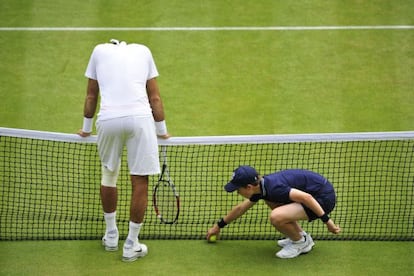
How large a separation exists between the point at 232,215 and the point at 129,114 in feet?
4.06

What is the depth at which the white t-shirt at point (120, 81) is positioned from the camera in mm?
7191

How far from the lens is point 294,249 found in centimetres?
750

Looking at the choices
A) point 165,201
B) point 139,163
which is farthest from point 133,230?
point 139,163

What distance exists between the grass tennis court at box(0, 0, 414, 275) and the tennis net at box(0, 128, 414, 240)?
72cm

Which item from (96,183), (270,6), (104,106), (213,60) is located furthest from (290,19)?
(104,106)

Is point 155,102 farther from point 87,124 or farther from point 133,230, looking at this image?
point 133,230

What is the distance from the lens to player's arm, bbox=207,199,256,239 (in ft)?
24.6

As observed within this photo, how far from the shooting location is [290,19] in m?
11.7

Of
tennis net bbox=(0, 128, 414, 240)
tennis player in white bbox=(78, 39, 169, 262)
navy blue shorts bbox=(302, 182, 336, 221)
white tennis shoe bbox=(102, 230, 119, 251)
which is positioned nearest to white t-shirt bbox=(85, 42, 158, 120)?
tennis player in white bbox=(78, 39, 169, 262)

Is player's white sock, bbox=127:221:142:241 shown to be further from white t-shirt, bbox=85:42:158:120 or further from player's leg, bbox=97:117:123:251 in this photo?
white t-shirt, bbox=85:42:158:120

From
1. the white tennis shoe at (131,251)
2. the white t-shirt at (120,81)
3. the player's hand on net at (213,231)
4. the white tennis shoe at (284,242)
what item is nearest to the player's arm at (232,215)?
the player's hand on net at (213,231)

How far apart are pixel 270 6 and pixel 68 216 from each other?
4.93m

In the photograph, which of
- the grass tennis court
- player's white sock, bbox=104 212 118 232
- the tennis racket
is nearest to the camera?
player's white sock, bbox=104 212 118 232

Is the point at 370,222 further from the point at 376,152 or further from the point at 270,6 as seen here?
the point at 270,6
